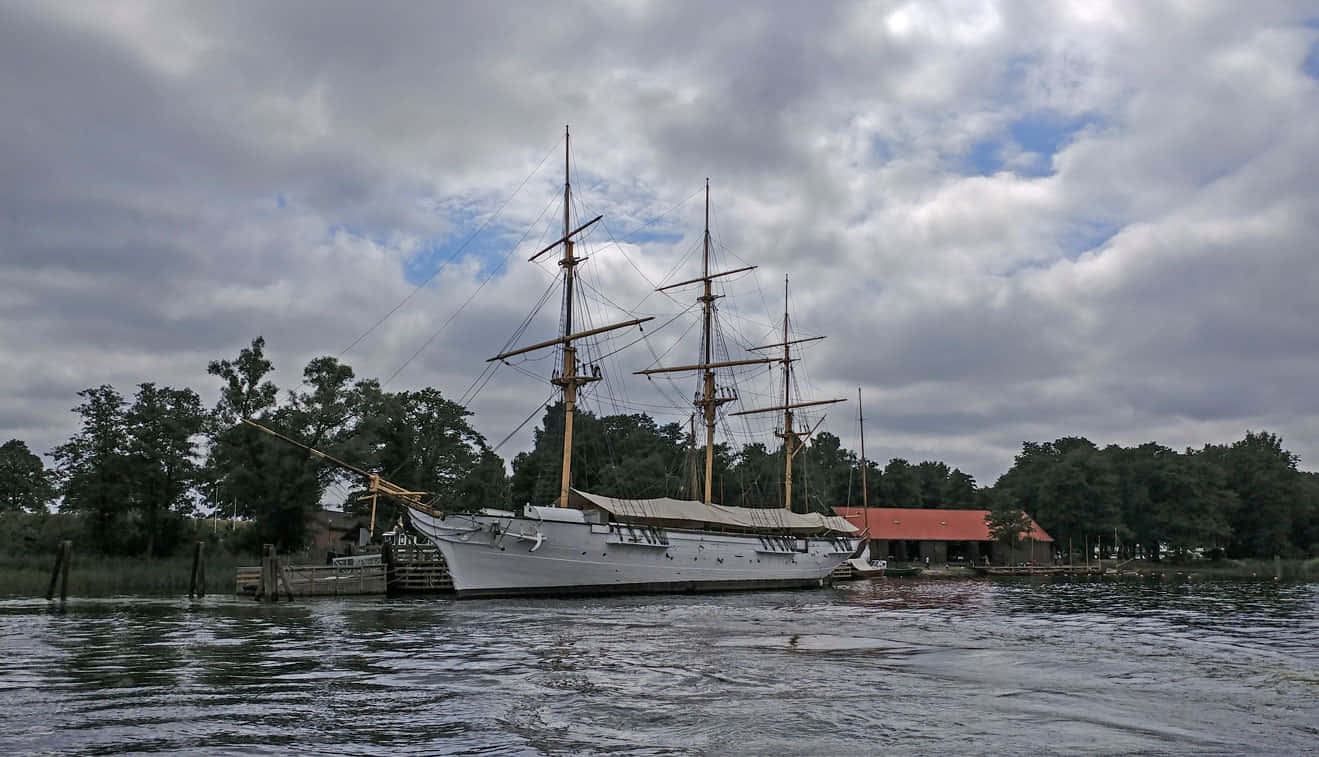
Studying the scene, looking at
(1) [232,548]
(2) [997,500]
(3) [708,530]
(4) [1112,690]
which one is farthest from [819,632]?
(2) [997,500]

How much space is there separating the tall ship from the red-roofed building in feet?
68.0

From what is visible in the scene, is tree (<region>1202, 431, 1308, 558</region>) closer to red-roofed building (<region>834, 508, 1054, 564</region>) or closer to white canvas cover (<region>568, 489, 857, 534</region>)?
red-roofed building (<region>834, 508, 1054, 564</region>)

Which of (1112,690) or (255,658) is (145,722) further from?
(1112,690)

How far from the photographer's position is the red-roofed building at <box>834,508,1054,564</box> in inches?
3401

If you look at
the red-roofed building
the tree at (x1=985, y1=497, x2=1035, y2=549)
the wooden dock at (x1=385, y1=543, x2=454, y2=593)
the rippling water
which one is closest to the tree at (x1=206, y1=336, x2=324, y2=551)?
the wooden dock at (x1=385, y1=543, x2=454, y2=593)

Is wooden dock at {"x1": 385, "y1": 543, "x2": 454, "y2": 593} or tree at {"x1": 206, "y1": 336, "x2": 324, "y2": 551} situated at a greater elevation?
tree at {"x1": 206, "y1": 336, "x2": 324, "y2": 551}

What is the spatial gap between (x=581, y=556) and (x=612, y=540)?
1.95m

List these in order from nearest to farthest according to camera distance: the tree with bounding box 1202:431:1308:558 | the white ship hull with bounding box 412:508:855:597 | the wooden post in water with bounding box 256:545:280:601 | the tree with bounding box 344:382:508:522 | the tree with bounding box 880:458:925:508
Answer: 1. the wooden post in water with bounding box 256:545:280:601
2. the white ship hull with bounding box 412:508:855:597
3. the tree with bounding box 344:382:508:522
4. the tree with bounding box 1202:431:1308:558
5. the tree with bounding box 880:458:925:508

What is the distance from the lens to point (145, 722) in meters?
12.5

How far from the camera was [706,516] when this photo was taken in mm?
52969

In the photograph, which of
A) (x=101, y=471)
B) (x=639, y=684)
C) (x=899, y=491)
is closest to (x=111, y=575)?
(x=101, y=471)

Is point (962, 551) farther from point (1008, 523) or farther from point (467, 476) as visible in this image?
point (467, 476)

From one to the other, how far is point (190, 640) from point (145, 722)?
11.0 metres

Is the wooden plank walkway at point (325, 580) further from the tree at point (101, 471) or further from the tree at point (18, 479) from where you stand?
the tree at point (18, 479)
